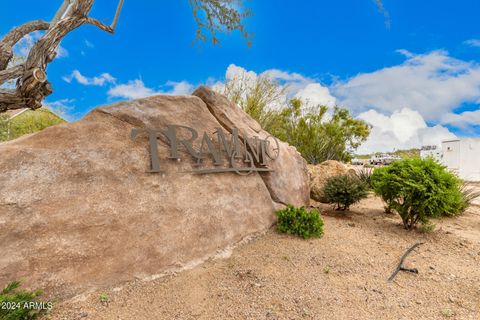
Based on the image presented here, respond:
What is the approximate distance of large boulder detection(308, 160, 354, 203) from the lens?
8.72m

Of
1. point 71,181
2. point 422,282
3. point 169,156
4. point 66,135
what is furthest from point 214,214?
point 422,282

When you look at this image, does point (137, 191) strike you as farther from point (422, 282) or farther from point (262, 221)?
point (422, 282)

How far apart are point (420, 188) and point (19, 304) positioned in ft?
20.6

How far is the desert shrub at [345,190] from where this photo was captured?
695cm

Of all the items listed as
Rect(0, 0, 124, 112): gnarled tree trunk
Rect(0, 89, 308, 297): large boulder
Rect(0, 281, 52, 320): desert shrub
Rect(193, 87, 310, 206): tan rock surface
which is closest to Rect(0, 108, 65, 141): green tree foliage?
Rect(0, 0, 124, 112): gnarled tree trunk

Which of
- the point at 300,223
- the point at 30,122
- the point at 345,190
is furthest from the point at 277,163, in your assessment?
the point at 30,122

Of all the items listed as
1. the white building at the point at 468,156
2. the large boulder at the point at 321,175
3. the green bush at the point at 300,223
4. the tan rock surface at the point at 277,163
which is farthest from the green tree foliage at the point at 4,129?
the white building at the point at 468,156

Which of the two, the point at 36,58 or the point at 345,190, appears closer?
the point at 36,58

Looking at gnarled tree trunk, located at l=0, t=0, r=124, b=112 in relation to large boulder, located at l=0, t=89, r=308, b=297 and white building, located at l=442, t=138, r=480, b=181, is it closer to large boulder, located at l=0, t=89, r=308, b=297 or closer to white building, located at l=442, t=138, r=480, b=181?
large boulder, located at l=0, t=89, r=308, b=297

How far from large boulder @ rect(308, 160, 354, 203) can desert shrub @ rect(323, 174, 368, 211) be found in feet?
3.70

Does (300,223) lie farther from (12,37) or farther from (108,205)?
(12,37)

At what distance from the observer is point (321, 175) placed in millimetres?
9461

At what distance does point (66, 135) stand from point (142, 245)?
70.7 inches

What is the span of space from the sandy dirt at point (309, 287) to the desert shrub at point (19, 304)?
169 mm
